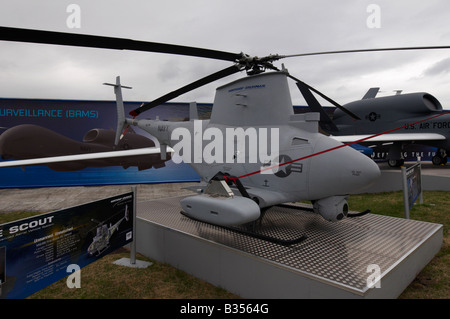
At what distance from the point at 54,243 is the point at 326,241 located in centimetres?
357

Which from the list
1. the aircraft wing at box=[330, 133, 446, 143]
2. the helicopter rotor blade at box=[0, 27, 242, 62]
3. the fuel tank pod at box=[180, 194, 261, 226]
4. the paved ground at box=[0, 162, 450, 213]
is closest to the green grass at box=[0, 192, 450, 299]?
the fuel tank pod at box=[180, 194, 261, 226]

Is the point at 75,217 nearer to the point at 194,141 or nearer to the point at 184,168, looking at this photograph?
the point at 194,141

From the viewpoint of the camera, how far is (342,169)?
3.57 meters

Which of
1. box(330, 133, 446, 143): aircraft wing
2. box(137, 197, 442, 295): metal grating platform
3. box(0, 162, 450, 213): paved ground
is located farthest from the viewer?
box(330, 133, 446, 143): aircraft wing

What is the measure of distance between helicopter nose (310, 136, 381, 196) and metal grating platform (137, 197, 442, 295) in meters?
0.84

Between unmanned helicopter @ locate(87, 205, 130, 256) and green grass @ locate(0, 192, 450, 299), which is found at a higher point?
unmanned helicopter @ locate(87, 205, 130, 256)

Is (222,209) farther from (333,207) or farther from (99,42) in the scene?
(99,42)

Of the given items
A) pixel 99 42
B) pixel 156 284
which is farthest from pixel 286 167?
pixel 99 42

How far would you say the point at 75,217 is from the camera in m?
3.13

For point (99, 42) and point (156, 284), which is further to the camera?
point (156, 284)

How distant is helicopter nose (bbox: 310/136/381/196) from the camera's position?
3549 mm

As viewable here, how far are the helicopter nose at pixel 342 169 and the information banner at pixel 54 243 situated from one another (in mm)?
2946

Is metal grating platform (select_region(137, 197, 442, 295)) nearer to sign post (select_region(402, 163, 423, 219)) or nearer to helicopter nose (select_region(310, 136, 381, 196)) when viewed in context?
sign post (select_region(402, 163, 423, 219))
